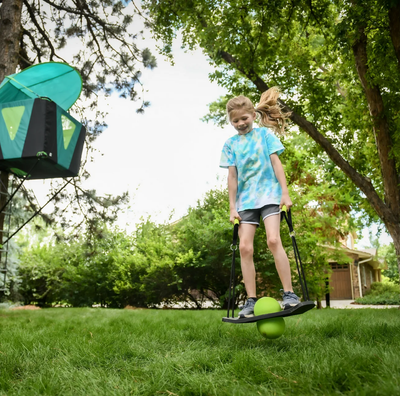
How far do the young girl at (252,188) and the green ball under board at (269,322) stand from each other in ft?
0.38

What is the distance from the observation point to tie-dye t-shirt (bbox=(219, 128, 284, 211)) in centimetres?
305

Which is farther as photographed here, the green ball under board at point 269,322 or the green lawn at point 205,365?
the green ball under board at point 269,322

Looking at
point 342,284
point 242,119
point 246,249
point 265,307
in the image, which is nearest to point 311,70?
point 242,119

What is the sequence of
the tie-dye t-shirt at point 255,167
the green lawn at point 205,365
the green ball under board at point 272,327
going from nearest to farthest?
the green lawn at point 205,365
the green ball under board at point 272,327
the tie-dye t-shirt at point 255,167

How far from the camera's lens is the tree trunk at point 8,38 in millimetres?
6719

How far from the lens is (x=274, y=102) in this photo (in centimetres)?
354

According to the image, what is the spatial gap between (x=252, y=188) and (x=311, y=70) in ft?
22.9

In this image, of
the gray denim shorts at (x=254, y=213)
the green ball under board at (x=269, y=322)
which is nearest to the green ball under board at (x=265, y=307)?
the green ball under board at (x=269, y=322)

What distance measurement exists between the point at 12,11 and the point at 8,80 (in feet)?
9.90

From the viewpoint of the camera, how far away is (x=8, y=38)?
6.85m

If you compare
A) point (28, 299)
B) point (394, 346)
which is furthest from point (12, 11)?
point (28, 299)

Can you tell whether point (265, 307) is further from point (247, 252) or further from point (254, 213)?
point (254, 213)

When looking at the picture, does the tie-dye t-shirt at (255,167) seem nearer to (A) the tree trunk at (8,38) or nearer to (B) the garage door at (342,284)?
(A) the tree trunk at (8,38)

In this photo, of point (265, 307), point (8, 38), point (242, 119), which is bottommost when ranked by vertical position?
point (265, 307)
